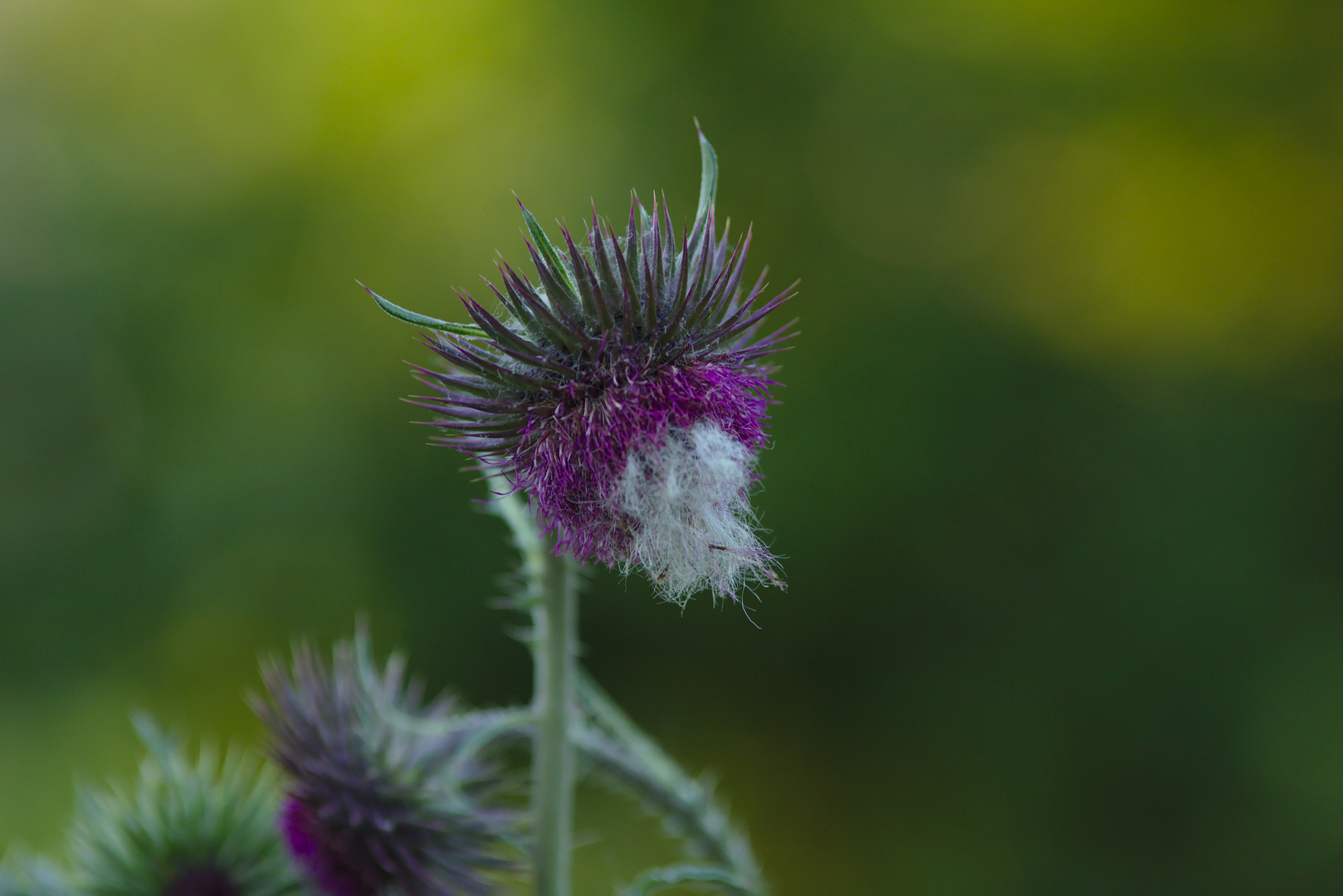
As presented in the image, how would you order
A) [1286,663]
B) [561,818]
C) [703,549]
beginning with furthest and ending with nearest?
[1286,663]
[561,818]
[703,549]

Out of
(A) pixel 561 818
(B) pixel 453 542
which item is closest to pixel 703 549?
(A) pixel 561 818

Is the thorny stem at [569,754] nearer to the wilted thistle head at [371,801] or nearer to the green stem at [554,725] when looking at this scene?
the green stem at [554,725]

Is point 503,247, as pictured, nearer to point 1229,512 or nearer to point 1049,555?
point 1049,555

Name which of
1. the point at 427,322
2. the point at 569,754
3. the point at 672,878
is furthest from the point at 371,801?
the point at 427,322

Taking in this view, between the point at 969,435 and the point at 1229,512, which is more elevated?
the point at 969,435

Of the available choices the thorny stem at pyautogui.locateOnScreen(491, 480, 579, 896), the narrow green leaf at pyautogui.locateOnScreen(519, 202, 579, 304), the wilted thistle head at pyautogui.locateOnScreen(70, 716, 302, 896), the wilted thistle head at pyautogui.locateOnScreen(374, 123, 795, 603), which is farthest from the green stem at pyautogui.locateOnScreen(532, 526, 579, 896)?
the wilted thistle head at pyautogui.locateOnScreen(70, 716, 302, 896)

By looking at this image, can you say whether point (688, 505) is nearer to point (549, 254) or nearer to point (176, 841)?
point (549, 254)

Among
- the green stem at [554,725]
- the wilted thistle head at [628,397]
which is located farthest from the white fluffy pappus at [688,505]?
the green stem at [554,725]

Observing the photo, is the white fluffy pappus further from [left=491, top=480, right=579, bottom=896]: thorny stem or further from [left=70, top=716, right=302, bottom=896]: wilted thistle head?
[left=70, top=716, right=302, bottom=896]: wilted thistle head
